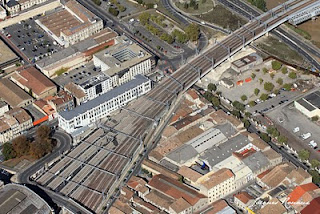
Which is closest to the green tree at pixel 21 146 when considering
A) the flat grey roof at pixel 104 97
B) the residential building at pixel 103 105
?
the residential building at pixel 103 105

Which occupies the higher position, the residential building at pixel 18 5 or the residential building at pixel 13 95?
the residential building at pixel 18 5

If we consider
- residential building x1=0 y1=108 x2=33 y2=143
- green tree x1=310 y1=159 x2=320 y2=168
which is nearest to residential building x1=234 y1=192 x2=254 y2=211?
green tree x1=310 y1=159 x2=320 y2=168

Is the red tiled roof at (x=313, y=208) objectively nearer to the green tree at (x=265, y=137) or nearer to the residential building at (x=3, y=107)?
the green tree at (x=265, y=137)

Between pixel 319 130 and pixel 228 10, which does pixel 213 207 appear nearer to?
pixel 319 130

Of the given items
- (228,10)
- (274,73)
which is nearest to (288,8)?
(228,10)

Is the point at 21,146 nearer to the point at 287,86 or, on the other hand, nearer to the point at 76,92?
the point at 76,92

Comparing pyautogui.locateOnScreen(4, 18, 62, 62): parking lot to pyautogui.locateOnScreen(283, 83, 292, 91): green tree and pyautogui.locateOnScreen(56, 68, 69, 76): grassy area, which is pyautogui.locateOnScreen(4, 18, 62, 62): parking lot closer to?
pyautogui.locateOnScreen(56, 68, 69, 76): grassy area

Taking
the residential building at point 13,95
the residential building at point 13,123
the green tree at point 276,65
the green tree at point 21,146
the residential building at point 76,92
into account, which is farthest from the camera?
the green tree at point 276,65
